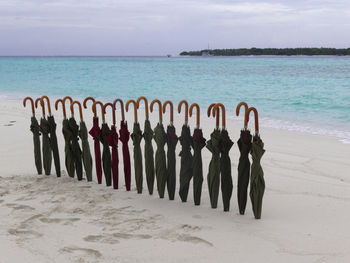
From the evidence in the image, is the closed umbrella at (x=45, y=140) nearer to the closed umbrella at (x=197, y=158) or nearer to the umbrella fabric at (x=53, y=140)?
the umbrella fabric at (x=53, y=140)

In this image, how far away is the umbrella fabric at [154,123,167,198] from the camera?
3.77 metres

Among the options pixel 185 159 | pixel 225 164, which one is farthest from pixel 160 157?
pixel 225 164

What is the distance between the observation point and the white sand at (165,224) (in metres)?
2.85

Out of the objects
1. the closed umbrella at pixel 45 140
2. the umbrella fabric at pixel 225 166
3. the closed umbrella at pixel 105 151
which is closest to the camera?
the umbrella fabric at pixel 225 166

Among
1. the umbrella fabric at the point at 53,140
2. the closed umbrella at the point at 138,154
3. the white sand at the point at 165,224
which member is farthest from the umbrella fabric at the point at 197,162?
the umbrella fabric at the point at 53,140

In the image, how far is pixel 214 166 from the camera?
11.7ft

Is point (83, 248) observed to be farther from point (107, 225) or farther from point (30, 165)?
point (30, 165)

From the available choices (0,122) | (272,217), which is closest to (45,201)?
(272,217)

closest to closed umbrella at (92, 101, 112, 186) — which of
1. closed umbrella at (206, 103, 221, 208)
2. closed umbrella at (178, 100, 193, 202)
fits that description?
closed umbrella at (178, 100, 193, 202)

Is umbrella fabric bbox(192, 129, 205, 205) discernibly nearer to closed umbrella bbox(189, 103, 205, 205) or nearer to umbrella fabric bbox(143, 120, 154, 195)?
closed umbrella bbox(189, 103, 205, 205)

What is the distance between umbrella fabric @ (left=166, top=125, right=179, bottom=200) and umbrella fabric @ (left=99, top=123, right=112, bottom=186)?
0.74m

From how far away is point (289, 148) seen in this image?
21.7 feet

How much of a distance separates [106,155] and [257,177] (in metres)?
1.70

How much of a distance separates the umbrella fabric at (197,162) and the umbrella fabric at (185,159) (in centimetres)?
6
